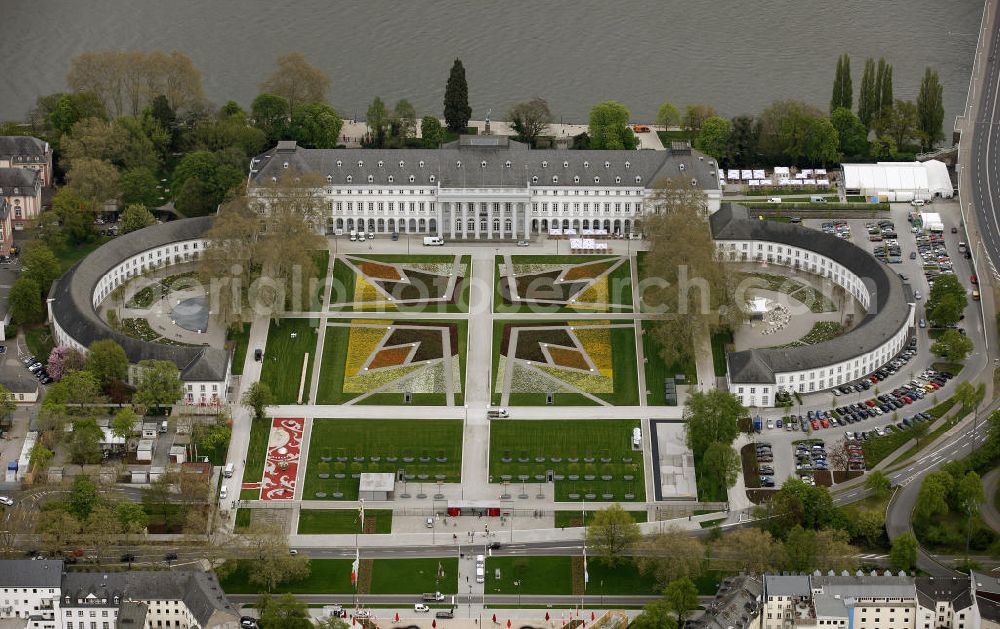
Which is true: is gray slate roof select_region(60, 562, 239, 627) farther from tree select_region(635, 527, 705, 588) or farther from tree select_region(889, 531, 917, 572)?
tree select_region(889, 531, 917, 572)

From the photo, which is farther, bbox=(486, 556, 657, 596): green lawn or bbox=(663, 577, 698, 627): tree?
bbox=(486, 556, 657, 596): green lawn

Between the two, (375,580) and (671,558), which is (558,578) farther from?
(375,580)

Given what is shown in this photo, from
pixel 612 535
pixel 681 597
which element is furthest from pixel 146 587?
pixel 681 597

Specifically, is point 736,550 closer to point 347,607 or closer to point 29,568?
point 347,607

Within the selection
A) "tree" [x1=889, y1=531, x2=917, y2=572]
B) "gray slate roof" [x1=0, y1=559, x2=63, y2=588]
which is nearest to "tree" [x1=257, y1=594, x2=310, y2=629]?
"gray slate roof" [x1=0, y1=559, x2=63, y2=588]

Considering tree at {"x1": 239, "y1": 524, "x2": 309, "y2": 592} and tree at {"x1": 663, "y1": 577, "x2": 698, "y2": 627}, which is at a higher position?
tree at {"x1": 239, "y1": 524, "x2": 309, "y2": 592}

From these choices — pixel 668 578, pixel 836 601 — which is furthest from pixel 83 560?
pixel 836 601
